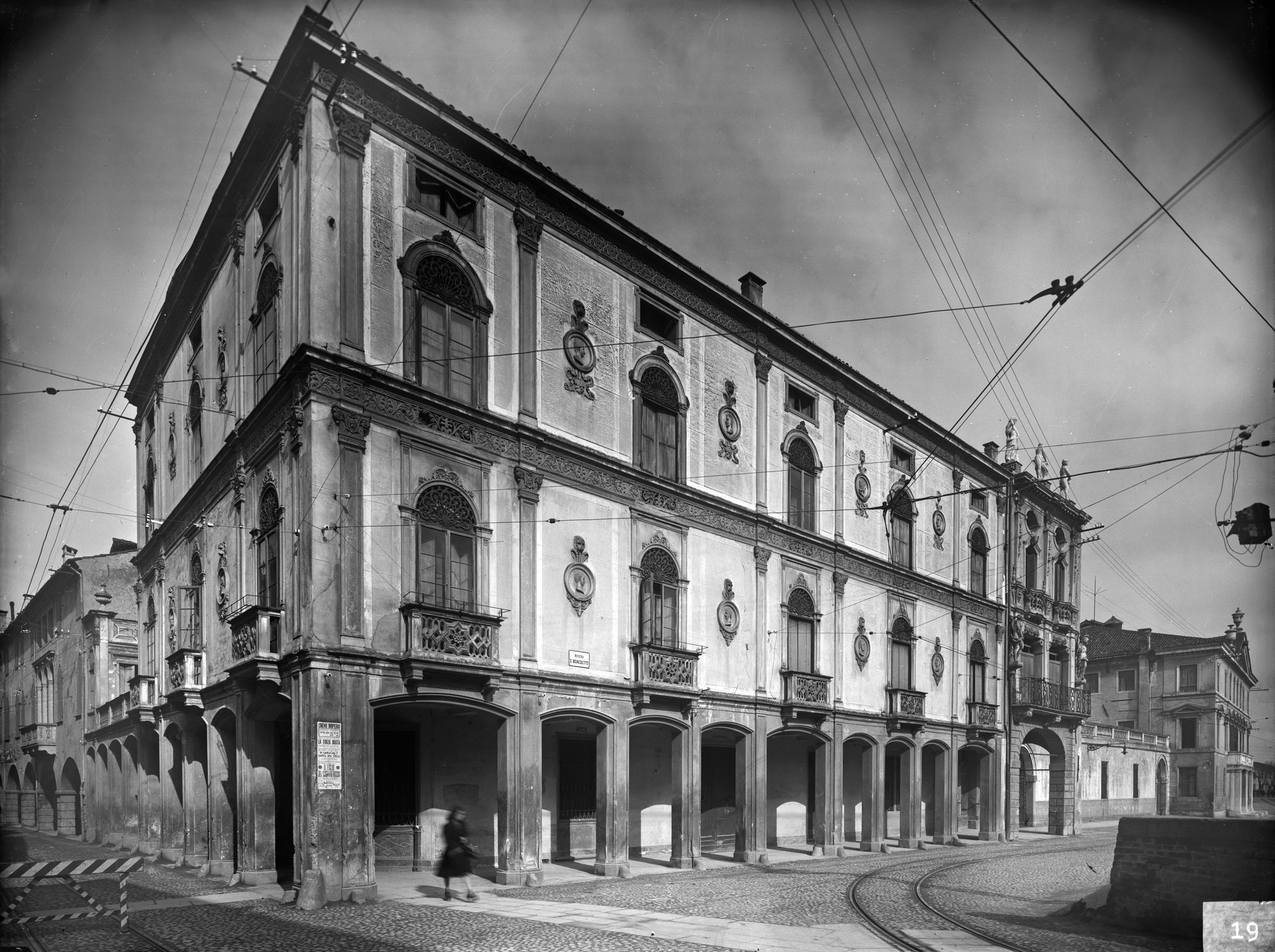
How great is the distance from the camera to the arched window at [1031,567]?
39875mm

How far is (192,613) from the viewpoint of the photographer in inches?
943

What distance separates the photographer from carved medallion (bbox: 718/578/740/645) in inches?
950

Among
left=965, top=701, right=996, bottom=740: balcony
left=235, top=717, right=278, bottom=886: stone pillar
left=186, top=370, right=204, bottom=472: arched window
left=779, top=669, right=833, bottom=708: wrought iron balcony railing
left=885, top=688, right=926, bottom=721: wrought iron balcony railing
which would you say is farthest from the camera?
left=965, top=701, right=996, bottom=740: balcony

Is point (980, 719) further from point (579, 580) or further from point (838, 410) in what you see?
point (579, 580)

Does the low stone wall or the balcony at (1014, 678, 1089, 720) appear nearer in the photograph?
the low stone wall

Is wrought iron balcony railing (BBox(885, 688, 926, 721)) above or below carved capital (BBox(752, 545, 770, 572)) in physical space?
below

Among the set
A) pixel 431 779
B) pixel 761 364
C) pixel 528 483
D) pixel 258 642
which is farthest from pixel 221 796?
pixel 761 364

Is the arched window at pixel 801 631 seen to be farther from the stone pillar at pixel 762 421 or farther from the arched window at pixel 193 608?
the arched window at pixel 193 608

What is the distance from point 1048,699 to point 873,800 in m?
13.4

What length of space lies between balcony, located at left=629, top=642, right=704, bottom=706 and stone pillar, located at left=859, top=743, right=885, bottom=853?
8.91m

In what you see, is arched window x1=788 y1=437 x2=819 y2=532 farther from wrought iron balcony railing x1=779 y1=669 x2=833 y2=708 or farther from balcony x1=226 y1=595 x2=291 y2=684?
balcony x1=226 y1=595 x2=291 y2=684

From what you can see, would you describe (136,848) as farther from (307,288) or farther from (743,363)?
(743,363)

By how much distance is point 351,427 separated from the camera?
54.4ft

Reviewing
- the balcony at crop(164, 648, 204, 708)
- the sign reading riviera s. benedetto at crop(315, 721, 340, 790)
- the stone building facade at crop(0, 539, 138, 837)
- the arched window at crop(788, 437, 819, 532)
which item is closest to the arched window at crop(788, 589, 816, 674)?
the arched window at crop(788, 437, 819, 532)
